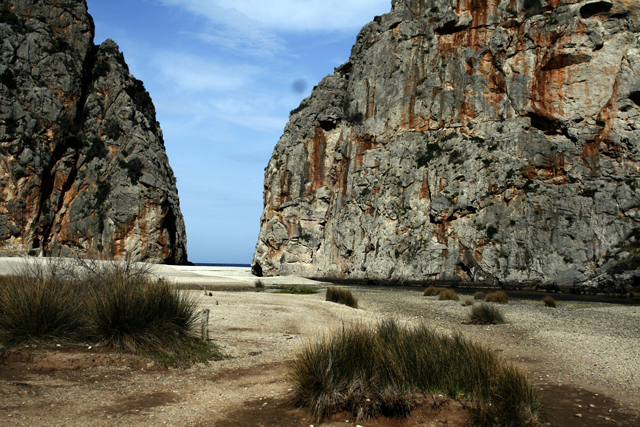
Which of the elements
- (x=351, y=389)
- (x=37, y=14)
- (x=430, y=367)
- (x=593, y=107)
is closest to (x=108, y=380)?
(x=351, y=389)

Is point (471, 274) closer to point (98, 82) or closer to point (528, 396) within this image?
point (528, 396)

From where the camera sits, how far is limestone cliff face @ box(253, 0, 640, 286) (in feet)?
137

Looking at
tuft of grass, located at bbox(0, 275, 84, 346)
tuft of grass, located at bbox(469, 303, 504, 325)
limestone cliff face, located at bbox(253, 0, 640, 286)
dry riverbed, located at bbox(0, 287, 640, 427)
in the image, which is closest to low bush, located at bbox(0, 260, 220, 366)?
tuft of grass, located at bbox(0, 275, 84, 346)

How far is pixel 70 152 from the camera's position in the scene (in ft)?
185

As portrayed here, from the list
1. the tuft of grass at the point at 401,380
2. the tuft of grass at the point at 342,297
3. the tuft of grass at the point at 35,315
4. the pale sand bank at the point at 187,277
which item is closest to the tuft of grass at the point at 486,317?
the tuft of grass at the point at 342,297

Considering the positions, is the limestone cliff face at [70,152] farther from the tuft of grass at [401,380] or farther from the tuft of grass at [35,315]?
the tuft of grass at [401,380]

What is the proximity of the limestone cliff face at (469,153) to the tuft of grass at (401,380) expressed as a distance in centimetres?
3749

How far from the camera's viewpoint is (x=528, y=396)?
5777 mm

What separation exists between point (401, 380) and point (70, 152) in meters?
62.1

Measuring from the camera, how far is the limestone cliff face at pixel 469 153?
4191cm

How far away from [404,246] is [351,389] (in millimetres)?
46196

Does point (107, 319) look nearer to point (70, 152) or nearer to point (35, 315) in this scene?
point (35, 315)

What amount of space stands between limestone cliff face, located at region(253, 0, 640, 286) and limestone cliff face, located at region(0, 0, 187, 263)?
18682 mm

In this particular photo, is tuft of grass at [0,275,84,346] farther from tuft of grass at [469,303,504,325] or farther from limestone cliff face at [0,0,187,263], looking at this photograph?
limestone cliff face at [0,0,187,263]
